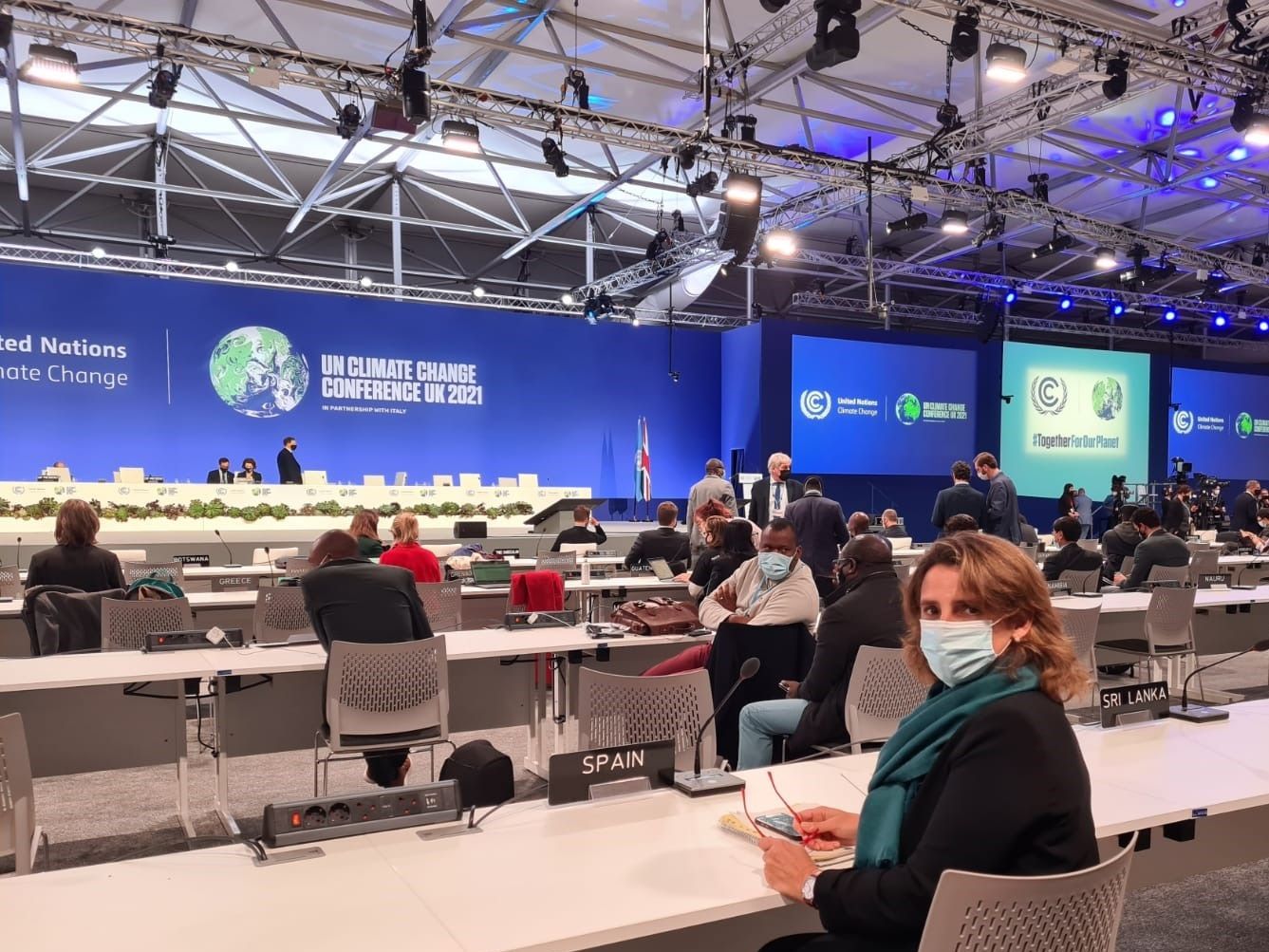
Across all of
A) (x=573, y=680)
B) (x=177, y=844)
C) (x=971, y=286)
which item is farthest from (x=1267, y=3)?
(x=971, y=286)

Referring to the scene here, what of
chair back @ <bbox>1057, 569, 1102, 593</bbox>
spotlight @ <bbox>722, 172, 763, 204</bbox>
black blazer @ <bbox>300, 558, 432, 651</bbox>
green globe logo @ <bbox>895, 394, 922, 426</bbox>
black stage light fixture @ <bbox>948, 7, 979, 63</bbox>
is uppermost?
black stage light fixture @ <bbox>948, 7, 979, 63</bbox>

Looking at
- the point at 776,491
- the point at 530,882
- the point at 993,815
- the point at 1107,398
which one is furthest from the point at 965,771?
the point at 1107,398

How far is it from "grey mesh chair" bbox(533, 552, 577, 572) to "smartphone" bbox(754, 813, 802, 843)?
5.39 meters

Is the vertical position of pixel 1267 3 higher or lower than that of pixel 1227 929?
higher

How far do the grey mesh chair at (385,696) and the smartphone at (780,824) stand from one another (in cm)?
202

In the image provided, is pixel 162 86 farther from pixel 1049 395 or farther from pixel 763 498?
pixel 1049 395

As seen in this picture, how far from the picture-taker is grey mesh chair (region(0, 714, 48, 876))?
2.38 m

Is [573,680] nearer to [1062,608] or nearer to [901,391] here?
[1062,608]

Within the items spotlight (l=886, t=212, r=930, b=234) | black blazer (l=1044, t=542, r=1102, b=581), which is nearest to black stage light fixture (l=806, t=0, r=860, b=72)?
black blazer (l=1044, t=542, r=1102, b=581)

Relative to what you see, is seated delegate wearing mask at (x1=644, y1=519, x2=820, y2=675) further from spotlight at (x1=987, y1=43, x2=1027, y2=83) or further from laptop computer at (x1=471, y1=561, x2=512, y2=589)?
spotlight at (x1=987, y1=43, x2=1027, y2=83)

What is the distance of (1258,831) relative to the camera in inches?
101

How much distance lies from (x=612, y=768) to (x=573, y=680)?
11.1 feet

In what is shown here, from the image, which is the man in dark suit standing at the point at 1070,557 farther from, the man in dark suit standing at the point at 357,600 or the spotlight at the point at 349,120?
the spotlight at the point at 349,120

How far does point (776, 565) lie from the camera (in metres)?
3.93
